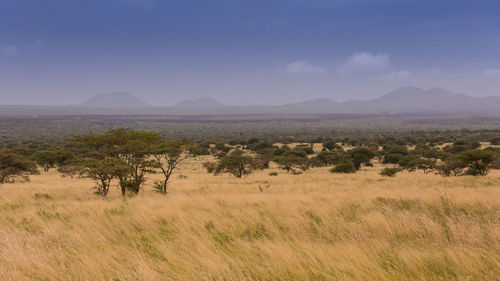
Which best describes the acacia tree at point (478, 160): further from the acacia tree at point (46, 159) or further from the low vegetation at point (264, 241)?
the acacia tree at point (46, 159)

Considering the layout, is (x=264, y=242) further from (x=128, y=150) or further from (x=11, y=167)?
(x=11, y=167)

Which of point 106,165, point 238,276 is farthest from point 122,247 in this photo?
point 106,165

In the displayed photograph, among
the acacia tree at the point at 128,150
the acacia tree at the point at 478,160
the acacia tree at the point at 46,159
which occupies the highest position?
A: the acacia tree at the point at 128,150

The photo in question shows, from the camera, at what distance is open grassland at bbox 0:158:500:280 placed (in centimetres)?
357

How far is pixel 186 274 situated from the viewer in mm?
3502

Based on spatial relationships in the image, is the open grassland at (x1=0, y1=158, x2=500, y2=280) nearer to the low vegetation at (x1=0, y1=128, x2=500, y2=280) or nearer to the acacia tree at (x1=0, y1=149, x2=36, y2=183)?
the low vegetation at (x1=0, y1=128, x2=500, y2=280)

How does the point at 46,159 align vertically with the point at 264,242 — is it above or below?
below

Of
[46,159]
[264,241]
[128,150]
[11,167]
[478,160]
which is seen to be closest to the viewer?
[264,241]


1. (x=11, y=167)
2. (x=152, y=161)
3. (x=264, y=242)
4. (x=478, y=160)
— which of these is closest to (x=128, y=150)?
(x=152, y=161)

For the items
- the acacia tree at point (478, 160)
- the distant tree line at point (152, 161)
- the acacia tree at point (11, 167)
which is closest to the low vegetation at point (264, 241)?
the distant tree line at point (152, 161)

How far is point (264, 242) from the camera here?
473cm

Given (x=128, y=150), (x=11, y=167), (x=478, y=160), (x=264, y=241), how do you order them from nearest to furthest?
(x=264, y=241) < (x=128, y=150) < (x=478, y=160) < (x=11, y=167)

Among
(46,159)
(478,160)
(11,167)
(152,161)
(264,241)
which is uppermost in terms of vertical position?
(264,241)

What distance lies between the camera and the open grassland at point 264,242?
3.57 m
